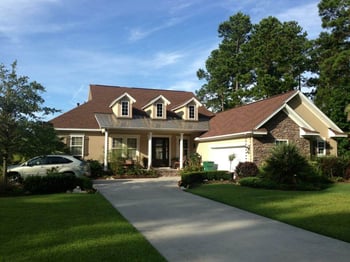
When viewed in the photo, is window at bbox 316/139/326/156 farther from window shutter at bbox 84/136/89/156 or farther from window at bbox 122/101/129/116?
window shutter at bbox 84/136/89/156

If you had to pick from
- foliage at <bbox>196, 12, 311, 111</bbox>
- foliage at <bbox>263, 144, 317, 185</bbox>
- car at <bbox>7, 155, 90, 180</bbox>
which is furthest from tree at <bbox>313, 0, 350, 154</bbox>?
car at <bbox>7, 155, 90, 180</bbox>

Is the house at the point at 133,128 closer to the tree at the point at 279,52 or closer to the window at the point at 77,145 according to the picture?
the window at the point at 77,145

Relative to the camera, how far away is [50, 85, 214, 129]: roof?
26.7 metres

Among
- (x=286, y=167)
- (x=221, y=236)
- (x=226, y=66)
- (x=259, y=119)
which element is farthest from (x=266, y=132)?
(x=226, y=66)

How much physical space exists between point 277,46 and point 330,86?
807 centimetres

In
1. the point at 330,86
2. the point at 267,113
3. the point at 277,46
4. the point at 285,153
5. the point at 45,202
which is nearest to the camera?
the point at 45,202

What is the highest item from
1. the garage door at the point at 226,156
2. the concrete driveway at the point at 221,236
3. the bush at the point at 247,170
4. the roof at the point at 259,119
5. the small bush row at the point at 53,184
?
the roof at the point at 259,119

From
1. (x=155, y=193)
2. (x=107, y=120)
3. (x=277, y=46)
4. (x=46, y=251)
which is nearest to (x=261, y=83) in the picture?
(x=277, y=46)

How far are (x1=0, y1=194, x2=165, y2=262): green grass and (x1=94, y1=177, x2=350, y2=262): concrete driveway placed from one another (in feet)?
1.39

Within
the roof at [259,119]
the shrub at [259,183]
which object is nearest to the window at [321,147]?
the roof at [259,119]

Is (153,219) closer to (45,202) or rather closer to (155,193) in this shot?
(45,202)

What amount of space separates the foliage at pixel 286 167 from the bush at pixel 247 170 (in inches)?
101

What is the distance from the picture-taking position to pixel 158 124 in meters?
27.4

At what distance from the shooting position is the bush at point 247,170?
20703 mm
